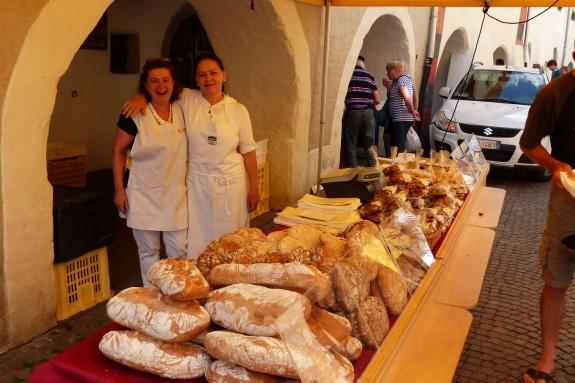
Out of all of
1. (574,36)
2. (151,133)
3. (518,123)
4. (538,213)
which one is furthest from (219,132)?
(574,36)

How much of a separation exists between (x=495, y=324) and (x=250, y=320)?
10.4 feet

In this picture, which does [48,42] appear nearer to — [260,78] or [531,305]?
[260,78]

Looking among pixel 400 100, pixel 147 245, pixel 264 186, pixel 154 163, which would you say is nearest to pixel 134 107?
pixel 154 163

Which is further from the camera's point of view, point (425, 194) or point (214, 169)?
point (425, 194)

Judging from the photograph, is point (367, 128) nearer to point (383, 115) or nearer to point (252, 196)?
point (383, 115)

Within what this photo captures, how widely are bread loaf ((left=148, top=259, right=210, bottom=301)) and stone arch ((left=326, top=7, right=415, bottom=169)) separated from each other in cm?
605

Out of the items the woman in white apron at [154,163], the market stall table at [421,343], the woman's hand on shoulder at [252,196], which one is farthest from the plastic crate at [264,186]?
the market stall table at [421,343]

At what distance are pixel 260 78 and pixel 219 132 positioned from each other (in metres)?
Answer: 3.11

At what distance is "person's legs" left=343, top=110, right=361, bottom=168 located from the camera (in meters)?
8.26

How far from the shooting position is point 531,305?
4.58 m

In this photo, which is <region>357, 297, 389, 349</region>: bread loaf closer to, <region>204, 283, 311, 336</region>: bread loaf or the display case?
the display case

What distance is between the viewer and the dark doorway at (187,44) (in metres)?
8.98

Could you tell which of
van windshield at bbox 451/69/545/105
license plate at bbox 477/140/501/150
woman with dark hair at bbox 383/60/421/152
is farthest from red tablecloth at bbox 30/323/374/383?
van windshield at bbox 451/69/545/105

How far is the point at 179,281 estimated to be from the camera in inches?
66.6
